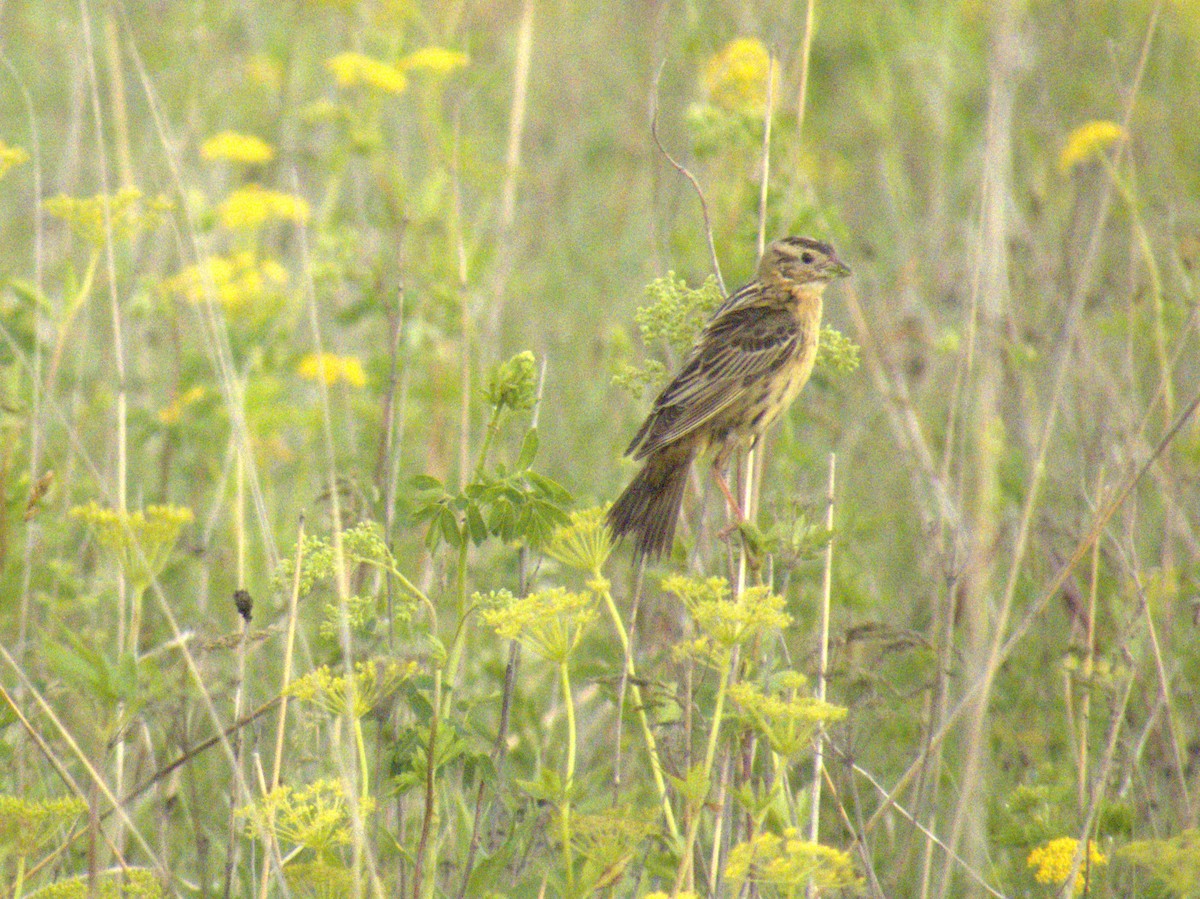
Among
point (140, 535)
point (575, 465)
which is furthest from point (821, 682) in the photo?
point (575, 465)

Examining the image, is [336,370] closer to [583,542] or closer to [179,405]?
[179,405]

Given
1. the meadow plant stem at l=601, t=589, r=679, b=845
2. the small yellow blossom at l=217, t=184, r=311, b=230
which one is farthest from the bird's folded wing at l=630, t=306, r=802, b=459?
the small yellow blossom at l=217, t=184, r=311, b=230

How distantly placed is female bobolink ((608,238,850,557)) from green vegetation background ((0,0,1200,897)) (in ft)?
0.64

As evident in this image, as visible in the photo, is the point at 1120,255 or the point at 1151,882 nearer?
the point at 1151,882

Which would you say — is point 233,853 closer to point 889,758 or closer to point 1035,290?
point 889,758

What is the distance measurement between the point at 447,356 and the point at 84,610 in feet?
5.29

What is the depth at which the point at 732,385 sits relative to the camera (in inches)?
125

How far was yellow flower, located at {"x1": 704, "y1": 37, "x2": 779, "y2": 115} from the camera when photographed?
149 inches

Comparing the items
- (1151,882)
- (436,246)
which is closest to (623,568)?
(436,246)

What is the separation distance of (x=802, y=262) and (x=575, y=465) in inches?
69.4

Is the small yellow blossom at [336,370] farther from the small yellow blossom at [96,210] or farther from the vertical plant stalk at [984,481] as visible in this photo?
the vertical plant stalk at [984,481]

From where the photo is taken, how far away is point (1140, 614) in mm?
3061

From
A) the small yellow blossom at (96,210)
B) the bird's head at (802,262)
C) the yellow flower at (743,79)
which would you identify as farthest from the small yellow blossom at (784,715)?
the yellow flower at (743,79)

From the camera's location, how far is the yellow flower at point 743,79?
3.78 metres
